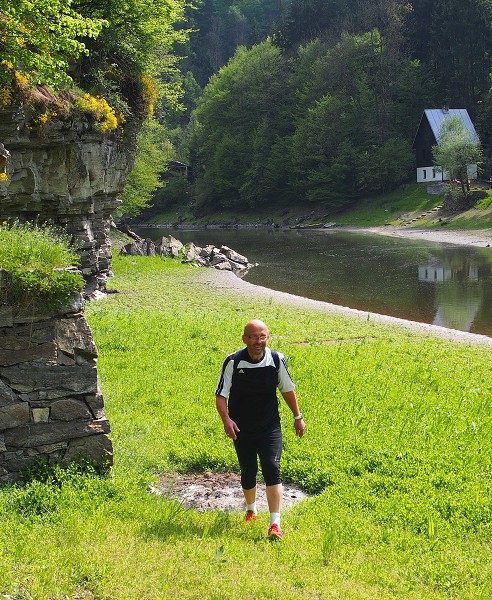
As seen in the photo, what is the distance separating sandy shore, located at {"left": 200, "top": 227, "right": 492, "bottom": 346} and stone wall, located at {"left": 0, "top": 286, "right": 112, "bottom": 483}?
1317 cm

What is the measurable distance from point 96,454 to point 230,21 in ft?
568

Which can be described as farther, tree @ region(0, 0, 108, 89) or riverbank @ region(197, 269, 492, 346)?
riverbank @ region(197, 269, 492, 346)

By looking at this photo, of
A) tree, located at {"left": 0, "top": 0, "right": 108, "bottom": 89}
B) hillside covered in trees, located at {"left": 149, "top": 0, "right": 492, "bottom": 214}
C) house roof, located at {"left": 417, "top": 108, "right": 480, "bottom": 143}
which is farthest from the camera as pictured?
hillside covered in trees, located at {"left": 149, "top": 0, "right": 492, "bottom": 214}

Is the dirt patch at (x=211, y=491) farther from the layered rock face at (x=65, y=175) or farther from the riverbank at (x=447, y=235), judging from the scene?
the riverbank at (x=447, y=235)

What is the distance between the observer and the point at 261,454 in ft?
22.1

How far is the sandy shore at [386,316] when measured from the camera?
19.4m

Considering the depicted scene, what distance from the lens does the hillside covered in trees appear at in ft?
261

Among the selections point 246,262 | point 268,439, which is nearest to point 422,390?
point 268,439

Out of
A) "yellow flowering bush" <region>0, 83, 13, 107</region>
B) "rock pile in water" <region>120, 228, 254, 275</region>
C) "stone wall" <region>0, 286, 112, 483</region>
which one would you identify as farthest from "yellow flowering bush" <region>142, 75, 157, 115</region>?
"stone wall" <region>0, 286, 112, 483</region>

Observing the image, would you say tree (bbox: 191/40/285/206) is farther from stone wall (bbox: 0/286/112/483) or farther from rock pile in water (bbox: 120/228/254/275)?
stone wall (bbox: 0/286/112/483)

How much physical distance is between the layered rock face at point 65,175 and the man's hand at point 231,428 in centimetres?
1369

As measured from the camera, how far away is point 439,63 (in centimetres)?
8212

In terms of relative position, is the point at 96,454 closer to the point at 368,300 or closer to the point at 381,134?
the point at 368,300

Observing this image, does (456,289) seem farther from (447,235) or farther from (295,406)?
(447,235)
